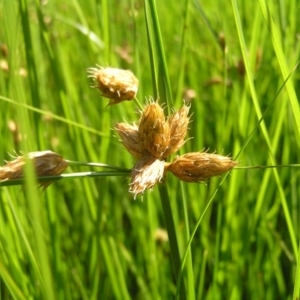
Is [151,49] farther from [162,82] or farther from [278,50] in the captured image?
[278,50]

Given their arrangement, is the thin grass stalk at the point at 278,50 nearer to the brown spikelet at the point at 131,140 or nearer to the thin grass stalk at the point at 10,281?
the brown spikelet at the point at 131,140

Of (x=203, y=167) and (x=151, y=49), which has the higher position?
(x=151, y=49)

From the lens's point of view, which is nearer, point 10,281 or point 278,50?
point 10,281

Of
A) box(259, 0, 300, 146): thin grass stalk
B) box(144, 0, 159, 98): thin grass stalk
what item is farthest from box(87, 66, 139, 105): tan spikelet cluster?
box(259, 0, 300, 146): thin grass stalk

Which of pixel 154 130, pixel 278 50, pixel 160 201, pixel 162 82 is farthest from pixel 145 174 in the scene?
pixel 160 201

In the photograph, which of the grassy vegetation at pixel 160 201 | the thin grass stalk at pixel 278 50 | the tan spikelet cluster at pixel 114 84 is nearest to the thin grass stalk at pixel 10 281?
the grassy vegetation at pixel 160 201

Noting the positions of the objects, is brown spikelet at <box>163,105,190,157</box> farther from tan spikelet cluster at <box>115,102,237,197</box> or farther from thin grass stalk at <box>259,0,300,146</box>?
thin grass stalk at <box>259,0,300,146</box>

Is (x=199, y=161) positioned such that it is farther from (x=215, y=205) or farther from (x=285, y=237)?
(x=215, y=205)
